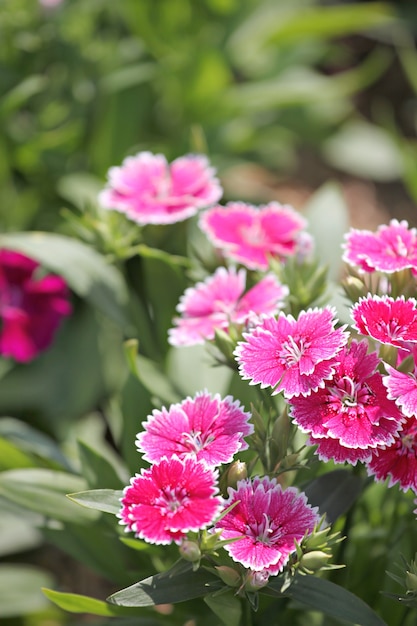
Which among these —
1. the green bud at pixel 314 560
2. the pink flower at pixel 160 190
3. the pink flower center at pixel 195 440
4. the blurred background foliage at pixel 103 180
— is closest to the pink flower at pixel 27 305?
the blurred background foliage at pixel 103 180

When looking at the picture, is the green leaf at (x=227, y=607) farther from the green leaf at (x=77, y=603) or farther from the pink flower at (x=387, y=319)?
the pink flower at (x=387, y=319)

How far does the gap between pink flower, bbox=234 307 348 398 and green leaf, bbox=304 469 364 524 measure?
0.22 metres

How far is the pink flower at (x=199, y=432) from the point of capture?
95 cm

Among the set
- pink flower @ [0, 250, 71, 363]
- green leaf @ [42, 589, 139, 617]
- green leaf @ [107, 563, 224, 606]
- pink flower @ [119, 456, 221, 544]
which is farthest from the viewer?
pink flower @ [0, 250, 71, 363]

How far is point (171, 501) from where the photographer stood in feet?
3.00

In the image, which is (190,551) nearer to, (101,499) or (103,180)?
(101,499)

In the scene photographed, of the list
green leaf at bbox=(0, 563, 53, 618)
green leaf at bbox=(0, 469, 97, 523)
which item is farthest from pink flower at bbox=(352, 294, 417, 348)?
green leaf at bbox=(0, 563, 53, 618)

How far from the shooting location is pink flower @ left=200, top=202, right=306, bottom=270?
132 centimetres

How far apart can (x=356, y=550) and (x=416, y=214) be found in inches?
68.1

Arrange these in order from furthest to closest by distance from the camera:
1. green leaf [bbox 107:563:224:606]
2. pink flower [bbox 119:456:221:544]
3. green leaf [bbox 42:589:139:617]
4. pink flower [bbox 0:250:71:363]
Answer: pink flower [bbox 0:250:71:363]
green leaf [bbox 42:589:139:617]
green leaf [bbox 107:563:224:606]
pink flower [bbox 119:456:221:544]

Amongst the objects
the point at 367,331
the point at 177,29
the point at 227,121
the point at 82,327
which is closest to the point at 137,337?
the point at 82,327

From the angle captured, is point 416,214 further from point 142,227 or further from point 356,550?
point 356,550

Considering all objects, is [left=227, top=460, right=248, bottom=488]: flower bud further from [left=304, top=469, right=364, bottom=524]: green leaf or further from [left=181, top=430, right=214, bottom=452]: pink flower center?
[left=304, top=469, right=364, bottom=524]: green leaf

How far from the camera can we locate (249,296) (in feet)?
3.99
